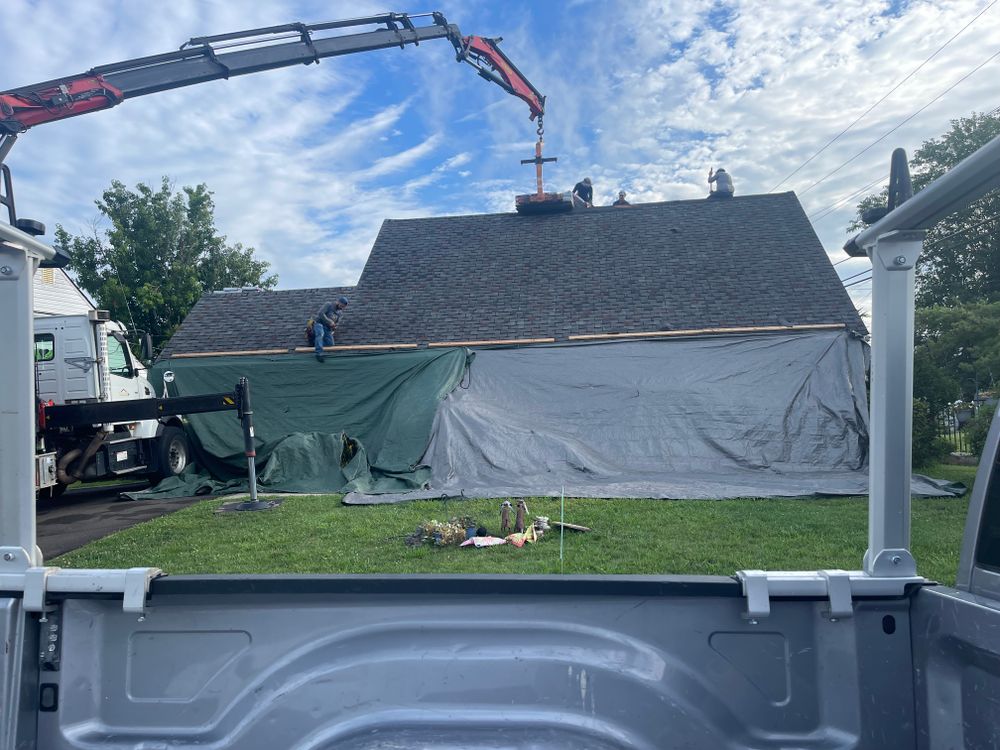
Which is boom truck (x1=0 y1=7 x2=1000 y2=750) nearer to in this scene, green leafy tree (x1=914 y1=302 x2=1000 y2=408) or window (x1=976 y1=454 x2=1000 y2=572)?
window (x1=976 y1=454 x2=1000 y2=572)

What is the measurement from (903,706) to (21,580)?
7.52 ft

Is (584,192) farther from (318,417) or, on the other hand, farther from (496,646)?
(496,646)

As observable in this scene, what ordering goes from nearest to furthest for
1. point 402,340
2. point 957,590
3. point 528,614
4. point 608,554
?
1. point 957,590
2. point 528,614
3. point 608,554
4. point 402,340

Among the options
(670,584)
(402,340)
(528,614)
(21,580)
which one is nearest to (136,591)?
(21,580)

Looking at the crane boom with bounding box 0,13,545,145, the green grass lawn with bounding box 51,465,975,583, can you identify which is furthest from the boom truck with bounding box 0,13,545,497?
the green grass lawn with bounding box 51,465,975,583

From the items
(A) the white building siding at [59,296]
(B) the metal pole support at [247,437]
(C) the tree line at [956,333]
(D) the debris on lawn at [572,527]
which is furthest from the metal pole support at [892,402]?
(A) the white building siding at [59,296]

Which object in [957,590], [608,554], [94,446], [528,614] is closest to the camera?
[957,590]

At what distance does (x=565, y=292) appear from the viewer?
46.2ft

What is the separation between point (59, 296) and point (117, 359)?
9.59 m

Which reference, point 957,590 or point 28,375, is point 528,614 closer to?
point 957,590

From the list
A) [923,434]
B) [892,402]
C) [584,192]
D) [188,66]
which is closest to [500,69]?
[584,192]

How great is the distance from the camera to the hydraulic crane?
31.1ft

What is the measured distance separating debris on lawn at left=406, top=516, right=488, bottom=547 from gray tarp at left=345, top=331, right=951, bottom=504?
7.88 feet

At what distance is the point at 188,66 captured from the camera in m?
10.5
